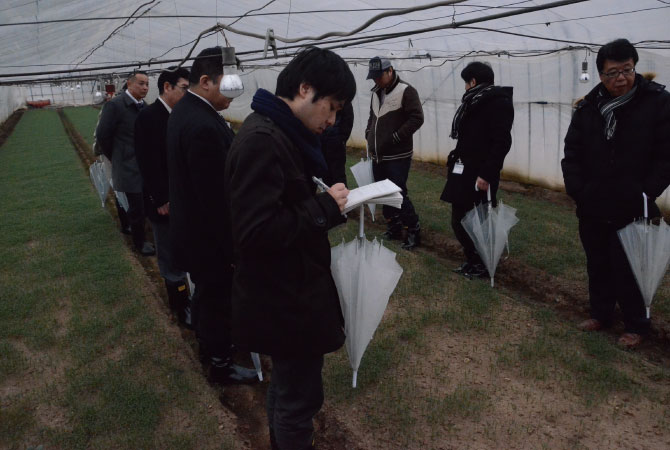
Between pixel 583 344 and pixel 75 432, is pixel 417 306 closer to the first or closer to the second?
pixel 583 344

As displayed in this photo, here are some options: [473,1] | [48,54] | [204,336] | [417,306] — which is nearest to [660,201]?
[473,1]

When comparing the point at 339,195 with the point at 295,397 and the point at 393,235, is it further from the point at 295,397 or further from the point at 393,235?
the point at 393,235

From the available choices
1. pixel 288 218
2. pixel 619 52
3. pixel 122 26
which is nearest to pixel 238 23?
pixel 122 26

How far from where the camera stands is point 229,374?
305cm

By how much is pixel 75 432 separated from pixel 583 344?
314 cm

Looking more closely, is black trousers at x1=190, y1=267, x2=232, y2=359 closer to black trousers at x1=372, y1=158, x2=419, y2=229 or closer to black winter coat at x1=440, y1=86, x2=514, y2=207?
black winter coat at x1=440, y1=86, x2=514, y2=207

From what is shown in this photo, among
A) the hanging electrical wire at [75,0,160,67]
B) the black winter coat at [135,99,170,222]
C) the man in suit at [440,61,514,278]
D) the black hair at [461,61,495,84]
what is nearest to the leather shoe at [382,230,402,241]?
the man in suit at [440,61,514,278]

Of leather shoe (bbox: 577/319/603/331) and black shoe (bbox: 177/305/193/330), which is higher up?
black shoe (bbox: 177/305/193/330)

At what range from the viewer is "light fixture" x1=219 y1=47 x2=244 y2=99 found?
8.38 feet

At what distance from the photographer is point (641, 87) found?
9.84ft

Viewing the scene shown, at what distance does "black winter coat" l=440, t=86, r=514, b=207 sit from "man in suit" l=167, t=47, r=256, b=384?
217 centimetres

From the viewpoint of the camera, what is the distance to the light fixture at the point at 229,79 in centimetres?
255

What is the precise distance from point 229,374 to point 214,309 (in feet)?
1.57

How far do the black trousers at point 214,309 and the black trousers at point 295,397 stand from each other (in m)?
0.95
